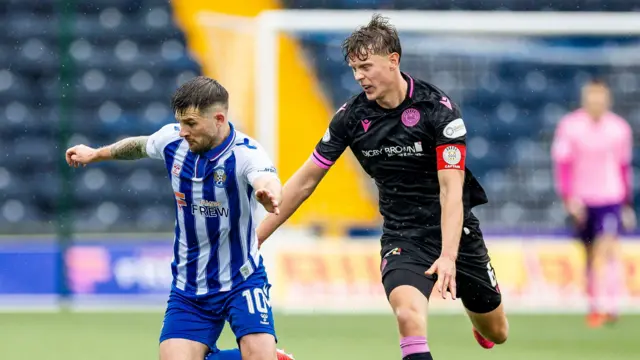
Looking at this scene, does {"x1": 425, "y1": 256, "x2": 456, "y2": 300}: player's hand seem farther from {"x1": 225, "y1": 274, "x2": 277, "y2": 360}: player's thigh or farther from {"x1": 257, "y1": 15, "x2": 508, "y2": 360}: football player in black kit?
{"x1": 225, "y1": 274, "x2": 277, "y2": 360}: player's thigh

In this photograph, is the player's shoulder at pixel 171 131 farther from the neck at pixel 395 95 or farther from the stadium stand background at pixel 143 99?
the stadium stand background at pixel 143 99

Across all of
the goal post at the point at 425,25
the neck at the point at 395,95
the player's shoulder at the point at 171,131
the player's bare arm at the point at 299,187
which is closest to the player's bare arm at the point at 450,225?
the neck at the point at 395,95

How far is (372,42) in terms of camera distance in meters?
6.11

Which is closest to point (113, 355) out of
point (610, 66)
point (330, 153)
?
point (330, 153)

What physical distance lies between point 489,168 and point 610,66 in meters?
1.63

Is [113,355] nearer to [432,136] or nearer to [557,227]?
[432,136]

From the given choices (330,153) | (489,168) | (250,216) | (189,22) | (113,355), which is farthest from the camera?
(189,22)

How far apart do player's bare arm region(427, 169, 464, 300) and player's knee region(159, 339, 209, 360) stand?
114 centimetres

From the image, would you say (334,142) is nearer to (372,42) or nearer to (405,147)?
(405,147)

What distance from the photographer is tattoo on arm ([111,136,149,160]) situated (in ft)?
20.6

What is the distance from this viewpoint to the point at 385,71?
616cm

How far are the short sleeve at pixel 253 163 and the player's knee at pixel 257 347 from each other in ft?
2.41

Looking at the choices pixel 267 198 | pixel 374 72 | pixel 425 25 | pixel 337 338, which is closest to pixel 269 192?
pixel 267 198

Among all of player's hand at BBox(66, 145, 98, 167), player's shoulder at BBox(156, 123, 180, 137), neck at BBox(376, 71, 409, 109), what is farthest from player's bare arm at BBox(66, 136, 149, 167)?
neck at BBox(376, 71, 409, 109)
